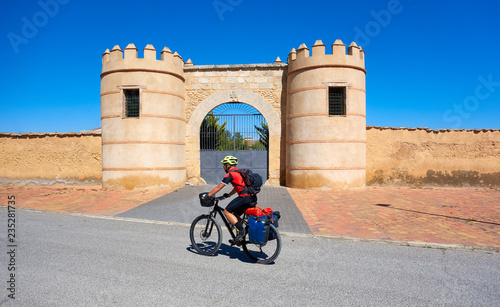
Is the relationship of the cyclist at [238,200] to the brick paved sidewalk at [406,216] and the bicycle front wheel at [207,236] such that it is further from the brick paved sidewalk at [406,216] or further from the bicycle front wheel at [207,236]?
the brick paved sidewalk at [406,216]

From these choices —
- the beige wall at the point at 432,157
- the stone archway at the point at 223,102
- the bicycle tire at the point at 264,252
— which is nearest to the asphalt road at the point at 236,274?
the bicycle tire at the point at 264,252

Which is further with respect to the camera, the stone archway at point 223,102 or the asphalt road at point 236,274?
the stone archway at point 223,102

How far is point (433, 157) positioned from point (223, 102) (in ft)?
31.7

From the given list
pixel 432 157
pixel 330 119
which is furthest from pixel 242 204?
pixel 432 157

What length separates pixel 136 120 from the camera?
12.7 meters

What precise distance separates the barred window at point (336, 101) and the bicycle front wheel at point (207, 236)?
30.5 ft

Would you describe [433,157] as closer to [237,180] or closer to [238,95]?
[238,95]

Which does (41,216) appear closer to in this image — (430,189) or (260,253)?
(260,253)

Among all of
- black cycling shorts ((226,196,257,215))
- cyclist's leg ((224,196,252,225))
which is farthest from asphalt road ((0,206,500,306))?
black cycling shorts ((226,196,257,215))

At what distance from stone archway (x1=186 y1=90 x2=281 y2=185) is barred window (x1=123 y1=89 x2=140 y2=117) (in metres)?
2.39

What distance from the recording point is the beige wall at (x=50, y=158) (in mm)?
13984

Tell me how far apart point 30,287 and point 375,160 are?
1300 cm

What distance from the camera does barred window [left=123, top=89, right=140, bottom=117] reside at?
42.7 ft

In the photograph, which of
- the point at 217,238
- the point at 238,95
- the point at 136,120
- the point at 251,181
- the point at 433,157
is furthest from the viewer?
the point at 238,95
